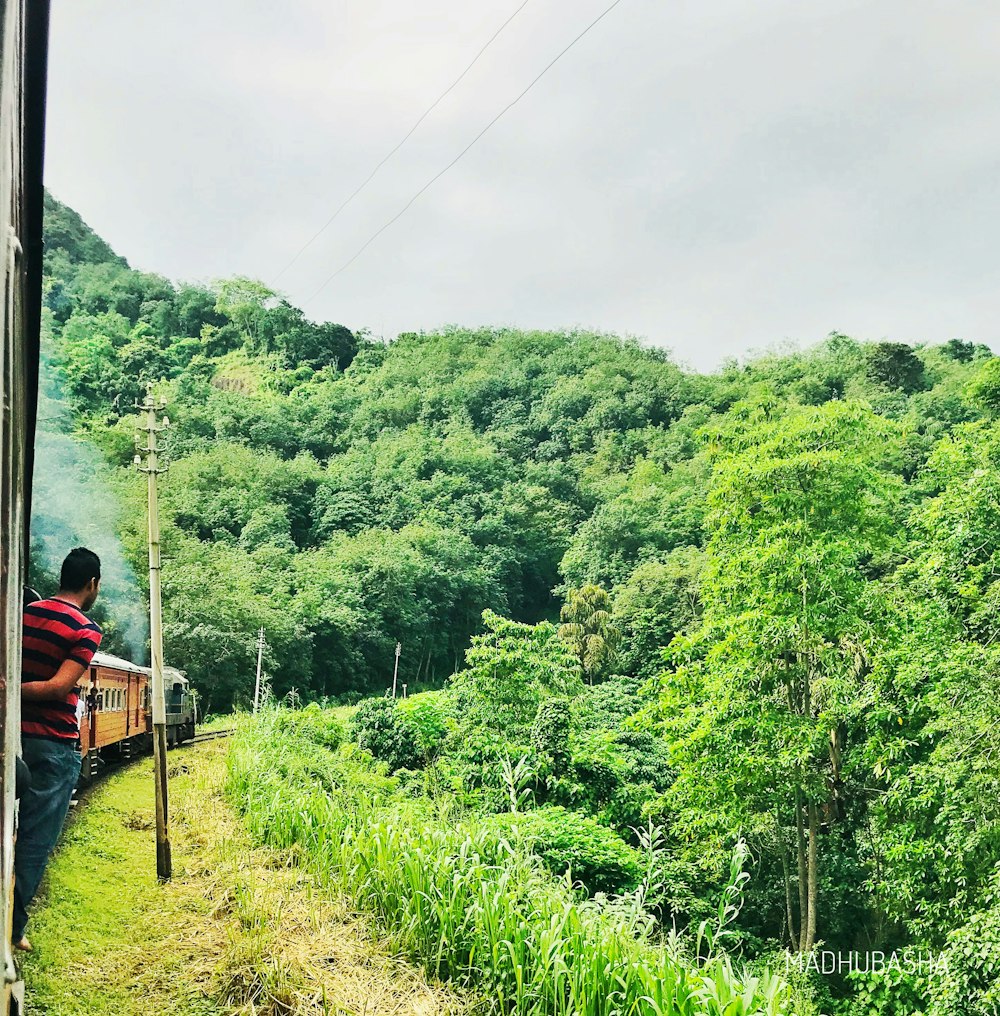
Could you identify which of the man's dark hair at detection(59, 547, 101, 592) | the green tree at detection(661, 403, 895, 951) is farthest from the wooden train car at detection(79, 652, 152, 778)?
the green tree at detection(661, 403, 895, 951)

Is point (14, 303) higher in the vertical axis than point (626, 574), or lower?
higher

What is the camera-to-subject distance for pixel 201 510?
1543 inches

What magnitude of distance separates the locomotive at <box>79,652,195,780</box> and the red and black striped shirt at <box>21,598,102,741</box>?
8.34 feet

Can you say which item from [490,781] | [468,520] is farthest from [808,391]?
[490,781]

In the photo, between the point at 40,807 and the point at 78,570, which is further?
the point at 78,570

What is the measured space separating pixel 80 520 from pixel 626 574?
23955mm

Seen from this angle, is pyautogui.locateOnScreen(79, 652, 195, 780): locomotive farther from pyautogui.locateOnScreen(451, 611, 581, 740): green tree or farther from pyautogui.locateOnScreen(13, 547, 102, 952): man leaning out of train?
pyautogui.locateOnScreen(451, 611, 581, 740): green tree

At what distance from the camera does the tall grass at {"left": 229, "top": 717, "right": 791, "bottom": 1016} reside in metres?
2.72

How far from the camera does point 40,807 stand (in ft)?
9.02

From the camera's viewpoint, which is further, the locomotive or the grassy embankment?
the locomotive

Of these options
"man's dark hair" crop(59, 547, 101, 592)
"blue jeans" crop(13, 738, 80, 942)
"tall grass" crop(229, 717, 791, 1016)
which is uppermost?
"man's dark hair" crop(59, 547, 101, 592)

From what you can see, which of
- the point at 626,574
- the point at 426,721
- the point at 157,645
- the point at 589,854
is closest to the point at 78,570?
the point at 157,645

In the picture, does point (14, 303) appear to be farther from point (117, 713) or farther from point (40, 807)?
point (117, 713)

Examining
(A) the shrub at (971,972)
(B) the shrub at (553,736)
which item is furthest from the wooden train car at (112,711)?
(A) the shrub at (971,972)
